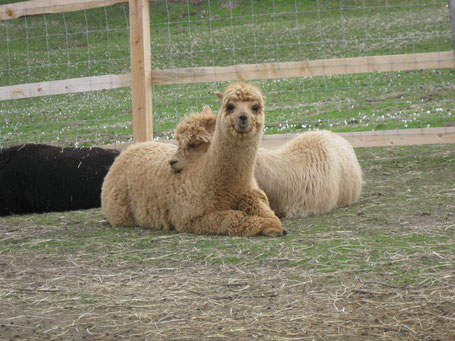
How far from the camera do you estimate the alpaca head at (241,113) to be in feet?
18.0

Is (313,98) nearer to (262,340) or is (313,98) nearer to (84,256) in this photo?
(84,256)

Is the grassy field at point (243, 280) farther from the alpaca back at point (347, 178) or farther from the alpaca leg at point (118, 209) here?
the alpaca back at point (347, 178)

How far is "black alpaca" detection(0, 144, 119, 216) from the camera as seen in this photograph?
791 centimetres

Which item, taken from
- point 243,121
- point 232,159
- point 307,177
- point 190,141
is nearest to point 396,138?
point 307,177

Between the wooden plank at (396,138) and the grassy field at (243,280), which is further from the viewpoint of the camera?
the wooden plank at (396,138)

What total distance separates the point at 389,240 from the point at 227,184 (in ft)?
4.94

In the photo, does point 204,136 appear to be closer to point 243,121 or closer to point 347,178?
point 243,121

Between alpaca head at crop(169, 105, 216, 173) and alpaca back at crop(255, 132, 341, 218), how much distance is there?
64 centimetres

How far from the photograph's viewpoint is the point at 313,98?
16578 millimetres

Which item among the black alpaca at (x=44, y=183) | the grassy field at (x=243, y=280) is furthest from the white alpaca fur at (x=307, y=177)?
the black alpaca at (x=44, y=183)

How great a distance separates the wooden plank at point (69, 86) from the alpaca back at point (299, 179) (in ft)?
9.05

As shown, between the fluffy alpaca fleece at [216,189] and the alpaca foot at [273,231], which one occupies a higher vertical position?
the fluffy alpaca fleece at [216,189]

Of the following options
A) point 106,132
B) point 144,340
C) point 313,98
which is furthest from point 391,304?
point 313,98

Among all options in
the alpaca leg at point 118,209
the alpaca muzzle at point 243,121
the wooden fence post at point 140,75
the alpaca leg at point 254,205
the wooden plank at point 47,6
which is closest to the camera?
the alpaca muzzle at point 243,121
